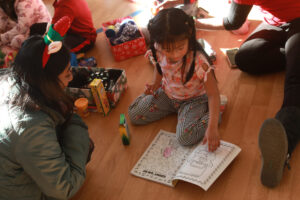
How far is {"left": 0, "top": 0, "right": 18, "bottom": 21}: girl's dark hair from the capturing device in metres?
1.93

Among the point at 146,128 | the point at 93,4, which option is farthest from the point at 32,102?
the point at 93,4

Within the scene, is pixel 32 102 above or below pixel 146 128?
above

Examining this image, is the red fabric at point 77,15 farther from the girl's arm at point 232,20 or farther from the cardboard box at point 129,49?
the girl's arm at point 232,20

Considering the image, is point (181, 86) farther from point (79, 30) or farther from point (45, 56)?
point (79, 30)

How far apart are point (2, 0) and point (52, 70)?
1159 millimetres

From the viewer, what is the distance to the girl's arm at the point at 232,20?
149 cm

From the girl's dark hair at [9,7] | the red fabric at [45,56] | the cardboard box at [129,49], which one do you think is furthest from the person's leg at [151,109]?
the girl's dark hair at [9,7]

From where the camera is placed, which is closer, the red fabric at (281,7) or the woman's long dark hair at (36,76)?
the woman's long dark hair at (36,76)

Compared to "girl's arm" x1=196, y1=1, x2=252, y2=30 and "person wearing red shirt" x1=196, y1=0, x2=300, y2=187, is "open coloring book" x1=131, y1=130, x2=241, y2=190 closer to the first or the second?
"person wearing red shirt" x1=196, y1=0, x2=300, y2=187

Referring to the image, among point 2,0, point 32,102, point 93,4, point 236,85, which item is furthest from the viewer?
point 93,4

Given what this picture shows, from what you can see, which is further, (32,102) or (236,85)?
(236,85)

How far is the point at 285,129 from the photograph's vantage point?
120 cm

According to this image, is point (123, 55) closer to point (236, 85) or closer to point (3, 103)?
point (236, 85)

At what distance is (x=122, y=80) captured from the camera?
173 cm
